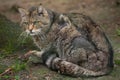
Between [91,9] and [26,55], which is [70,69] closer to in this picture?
[26,55]

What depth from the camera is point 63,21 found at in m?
6.46

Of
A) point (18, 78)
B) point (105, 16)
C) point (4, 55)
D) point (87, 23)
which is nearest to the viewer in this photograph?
point (18, 78)

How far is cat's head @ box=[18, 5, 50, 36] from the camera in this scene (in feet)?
20.4

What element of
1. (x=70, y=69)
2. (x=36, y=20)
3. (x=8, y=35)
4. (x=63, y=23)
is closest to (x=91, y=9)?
(x=8, y=35)

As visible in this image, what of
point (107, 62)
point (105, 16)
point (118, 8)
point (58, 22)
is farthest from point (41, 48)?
point (118, 8)

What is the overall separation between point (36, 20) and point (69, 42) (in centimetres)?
70

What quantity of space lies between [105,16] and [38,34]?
12.7 feet

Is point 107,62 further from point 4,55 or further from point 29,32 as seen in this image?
point 4,55

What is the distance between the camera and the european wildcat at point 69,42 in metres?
6.05

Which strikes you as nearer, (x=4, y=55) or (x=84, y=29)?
(x=84, y=29)

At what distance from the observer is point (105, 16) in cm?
986

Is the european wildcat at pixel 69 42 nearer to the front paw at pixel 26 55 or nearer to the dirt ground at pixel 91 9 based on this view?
the front paw at pixel 26 55

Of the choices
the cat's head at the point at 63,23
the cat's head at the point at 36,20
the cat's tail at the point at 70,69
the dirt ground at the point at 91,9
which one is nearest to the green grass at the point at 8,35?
the dirt ground at the point at 91,9

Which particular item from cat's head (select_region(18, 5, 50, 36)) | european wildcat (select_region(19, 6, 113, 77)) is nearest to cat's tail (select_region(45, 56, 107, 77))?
european wildcat (select_region(19, 6, 113, 77))
